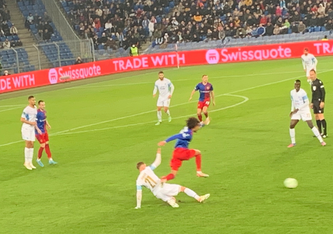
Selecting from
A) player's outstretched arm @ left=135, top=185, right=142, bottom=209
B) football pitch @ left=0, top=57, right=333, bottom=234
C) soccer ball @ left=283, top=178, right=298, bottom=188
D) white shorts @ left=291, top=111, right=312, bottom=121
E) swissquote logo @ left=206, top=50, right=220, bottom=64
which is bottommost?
swissquote logo @ left=206, top=50, right=220, bottom=64

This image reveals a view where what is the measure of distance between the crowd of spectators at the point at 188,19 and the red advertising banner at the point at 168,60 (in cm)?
199

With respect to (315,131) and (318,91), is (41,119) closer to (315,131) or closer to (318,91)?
(315,131)

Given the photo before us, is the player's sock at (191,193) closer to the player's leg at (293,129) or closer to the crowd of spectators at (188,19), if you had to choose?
the player's leg at (293,129)

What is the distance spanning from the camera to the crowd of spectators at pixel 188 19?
4900cm

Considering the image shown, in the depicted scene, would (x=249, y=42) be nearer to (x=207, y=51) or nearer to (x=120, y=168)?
(x=207, y=51)

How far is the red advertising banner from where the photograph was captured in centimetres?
4222

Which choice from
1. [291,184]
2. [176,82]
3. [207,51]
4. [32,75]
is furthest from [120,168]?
[207,51]

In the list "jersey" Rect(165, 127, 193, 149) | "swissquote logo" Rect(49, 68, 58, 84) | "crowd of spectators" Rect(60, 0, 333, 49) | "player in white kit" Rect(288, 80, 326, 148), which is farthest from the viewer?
"crowd of spectators" Rect(60, 0, 333, 49)

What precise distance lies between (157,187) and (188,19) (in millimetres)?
41197

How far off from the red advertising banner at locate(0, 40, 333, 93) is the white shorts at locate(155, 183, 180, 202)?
29.2m

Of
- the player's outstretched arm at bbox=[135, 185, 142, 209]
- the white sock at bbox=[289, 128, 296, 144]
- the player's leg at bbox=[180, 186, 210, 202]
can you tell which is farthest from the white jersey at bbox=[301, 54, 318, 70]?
the player's outstretched arm at bbox=[135, 185, 142, 209]

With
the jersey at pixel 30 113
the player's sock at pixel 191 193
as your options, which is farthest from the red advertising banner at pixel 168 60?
the player's sock at pixel 191 193

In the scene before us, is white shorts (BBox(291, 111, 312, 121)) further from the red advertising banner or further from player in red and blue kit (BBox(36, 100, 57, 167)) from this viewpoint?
the red advertising banner

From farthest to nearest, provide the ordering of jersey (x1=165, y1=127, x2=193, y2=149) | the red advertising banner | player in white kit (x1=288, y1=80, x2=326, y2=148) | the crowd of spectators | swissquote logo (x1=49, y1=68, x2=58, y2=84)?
1. the crowd of spectators
2. swissquote logo (x1=49, y1=68, x2=58, y2=84)
3. the red advertising banner
4. player in white kit (x1=288, y1=80, x2=326, y2=148)
5. jersey (x1=165, y1=127, x2=193, y2=149)
